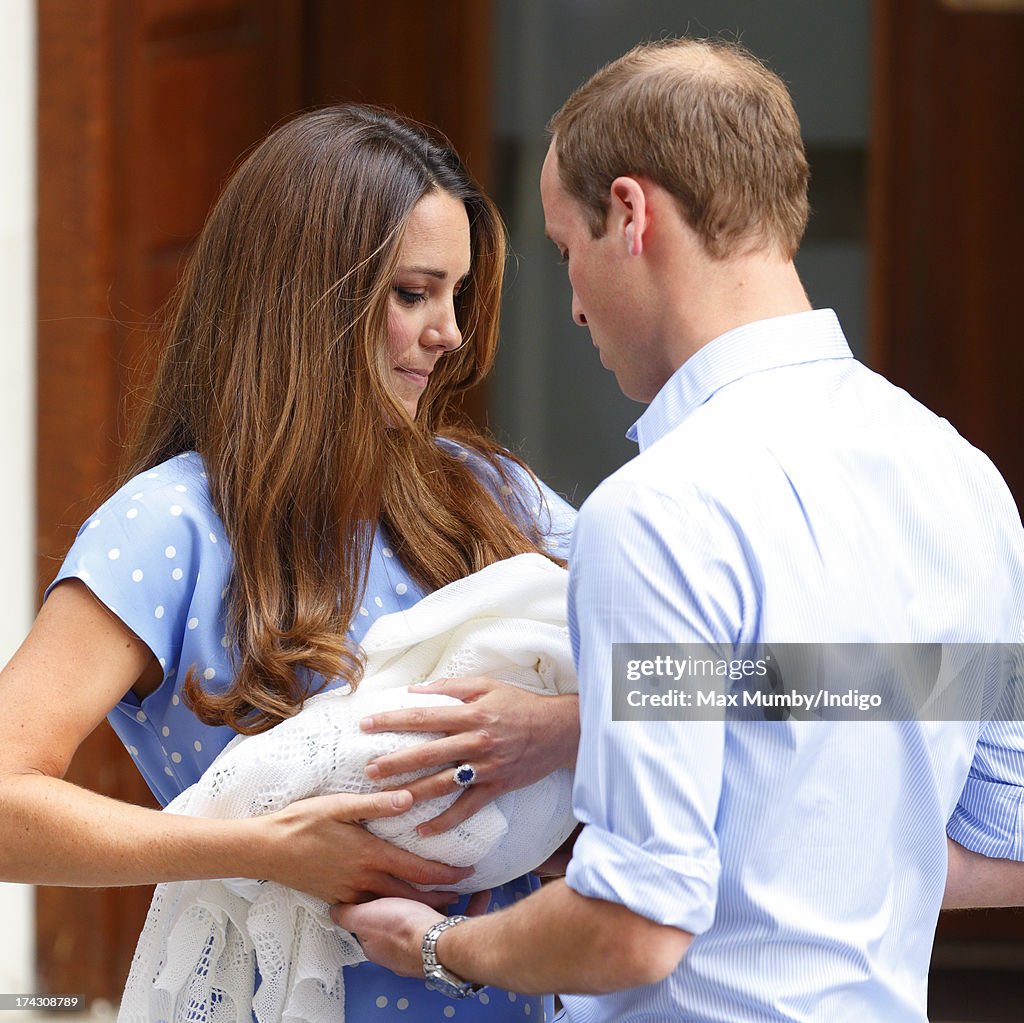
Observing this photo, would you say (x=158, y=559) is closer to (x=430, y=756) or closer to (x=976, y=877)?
(x=430, y=756)

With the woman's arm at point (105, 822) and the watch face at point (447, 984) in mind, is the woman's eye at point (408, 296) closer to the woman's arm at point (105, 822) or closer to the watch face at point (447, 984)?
the woman's arm at point (105, 822)

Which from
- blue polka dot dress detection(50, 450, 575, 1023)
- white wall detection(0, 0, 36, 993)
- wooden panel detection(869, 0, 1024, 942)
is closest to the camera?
blue polka dot dress detection(50, 450, 575, 1023)

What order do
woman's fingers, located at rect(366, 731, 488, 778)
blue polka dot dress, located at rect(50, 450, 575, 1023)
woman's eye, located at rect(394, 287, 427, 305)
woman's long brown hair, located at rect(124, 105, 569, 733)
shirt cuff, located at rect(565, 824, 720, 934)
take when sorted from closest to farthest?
1. shirt cuff, located at rect(565, 824, 720, 934)
2. woman's fingers, located at rect(366, 731, 488, 778)
3. blue polka dot dress, located at rect(50, 450, 575, 1023)
4. woman's long brown hair, located at rect(124, 105, 569, 733)
5. woman's eye, located at rect(394, 287, 427, 305)

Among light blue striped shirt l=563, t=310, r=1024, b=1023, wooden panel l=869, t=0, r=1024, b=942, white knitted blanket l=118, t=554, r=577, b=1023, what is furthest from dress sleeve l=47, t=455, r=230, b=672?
wooden panel l=869, t=0, r=1024, b=942

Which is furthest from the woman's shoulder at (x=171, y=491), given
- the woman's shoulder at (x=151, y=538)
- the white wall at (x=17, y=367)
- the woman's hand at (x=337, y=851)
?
the white wall at (x=17, y=367)

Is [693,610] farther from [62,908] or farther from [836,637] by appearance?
[62,908]

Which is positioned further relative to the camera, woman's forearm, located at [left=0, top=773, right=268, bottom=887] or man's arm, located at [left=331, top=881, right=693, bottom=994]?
woman's forearm, located at [left=0, top=773, right=268, bottom=887]

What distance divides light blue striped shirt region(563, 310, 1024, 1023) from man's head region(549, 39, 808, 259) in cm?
9

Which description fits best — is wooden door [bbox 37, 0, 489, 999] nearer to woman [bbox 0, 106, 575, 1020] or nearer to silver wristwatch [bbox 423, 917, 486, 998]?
woman [bbox 0, 106, 575, 1020]

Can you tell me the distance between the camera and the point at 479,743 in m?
1.19

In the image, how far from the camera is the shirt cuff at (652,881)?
36.4 inches

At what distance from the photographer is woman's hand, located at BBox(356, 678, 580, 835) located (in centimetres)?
118

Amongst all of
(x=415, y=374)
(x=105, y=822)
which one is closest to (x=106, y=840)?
(x=105, y=822)

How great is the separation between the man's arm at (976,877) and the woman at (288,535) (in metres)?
0.35
